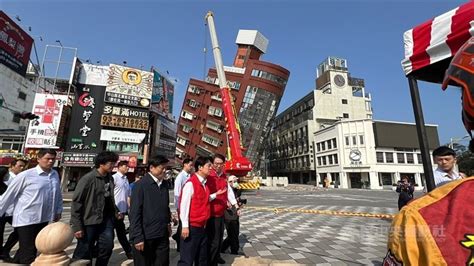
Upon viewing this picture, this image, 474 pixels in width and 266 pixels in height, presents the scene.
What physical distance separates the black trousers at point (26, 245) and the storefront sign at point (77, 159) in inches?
960

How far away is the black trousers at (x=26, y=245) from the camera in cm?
366

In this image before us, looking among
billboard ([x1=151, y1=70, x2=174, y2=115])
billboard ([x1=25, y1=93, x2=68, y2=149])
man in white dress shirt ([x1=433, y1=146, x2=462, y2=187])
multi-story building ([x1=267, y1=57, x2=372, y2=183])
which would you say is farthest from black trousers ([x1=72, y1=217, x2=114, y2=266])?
multi-story building ([x1=267, y1=57, x2=372, y2=183])

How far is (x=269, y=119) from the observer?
150ft

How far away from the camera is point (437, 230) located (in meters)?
0.81

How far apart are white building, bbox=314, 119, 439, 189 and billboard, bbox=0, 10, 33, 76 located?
4337 cm

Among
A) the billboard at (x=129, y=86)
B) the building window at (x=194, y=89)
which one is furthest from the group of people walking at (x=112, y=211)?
the building window at (x=194, y=89)

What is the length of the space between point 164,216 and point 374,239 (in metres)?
5.90

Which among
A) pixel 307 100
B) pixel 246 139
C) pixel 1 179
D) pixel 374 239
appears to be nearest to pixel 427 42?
pixel 374 239

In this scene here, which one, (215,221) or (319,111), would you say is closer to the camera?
(215,221)

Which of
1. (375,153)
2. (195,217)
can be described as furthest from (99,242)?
(375,153)

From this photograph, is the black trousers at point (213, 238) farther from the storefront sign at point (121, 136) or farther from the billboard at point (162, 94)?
the billboard at point (162, 94)

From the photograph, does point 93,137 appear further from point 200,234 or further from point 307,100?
point 307,100

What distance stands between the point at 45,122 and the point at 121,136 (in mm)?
6653

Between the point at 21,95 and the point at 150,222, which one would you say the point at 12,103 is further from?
the point at 150,222
